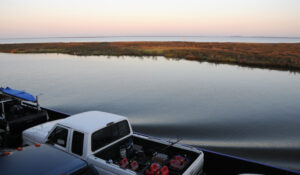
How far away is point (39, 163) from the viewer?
3.60 m

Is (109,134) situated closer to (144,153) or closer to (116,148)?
(116,148)

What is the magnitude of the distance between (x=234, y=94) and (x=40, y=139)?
16263 mm

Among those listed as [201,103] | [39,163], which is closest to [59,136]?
[39,163]

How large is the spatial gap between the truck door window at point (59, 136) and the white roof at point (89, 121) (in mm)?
211

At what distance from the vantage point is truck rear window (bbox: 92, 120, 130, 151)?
5070 millimetres

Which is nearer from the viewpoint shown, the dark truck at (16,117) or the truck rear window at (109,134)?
the truck rear window at (109,134)

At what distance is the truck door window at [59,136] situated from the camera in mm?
5308

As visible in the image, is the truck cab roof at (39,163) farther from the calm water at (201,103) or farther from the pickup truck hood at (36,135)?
the calm water at (201,103)

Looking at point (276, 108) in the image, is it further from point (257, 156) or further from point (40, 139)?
point (40, 139)

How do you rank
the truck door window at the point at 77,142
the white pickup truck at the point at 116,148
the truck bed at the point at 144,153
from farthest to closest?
the truck bed at the point at 144,153
the truck door window at the point at 77,142
the white pickup truck at the point at 116,148

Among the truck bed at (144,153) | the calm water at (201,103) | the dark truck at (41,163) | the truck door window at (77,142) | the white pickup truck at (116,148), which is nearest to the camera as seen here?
the dark truck at (41,163)

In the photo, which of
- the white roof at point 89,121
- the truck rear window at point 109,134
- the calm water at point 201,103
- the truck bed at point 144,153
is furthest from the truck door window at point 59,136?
the calm water at point 201,103

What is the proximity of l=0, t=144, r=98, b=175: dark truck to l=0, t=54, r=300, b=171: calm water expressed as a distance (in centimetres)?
689

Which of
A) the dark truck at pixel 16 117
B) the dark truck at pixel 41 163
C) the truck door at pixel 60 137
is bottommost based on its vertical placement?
the dark truck at pixel 16 117
